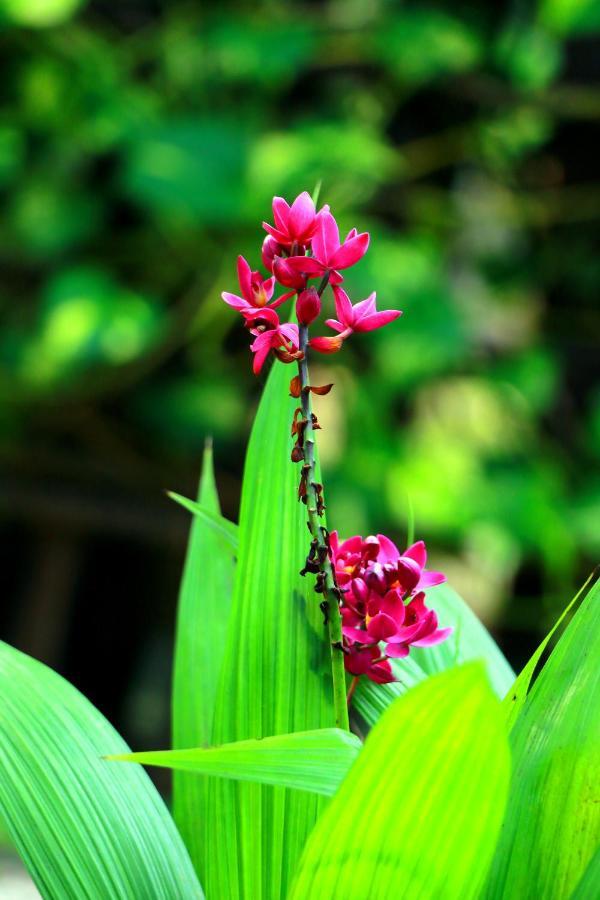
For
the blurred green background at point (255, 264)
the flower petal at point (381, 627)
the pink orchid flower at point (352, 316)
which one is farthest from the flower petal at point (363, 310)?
the blurred green background at point (255, 264)

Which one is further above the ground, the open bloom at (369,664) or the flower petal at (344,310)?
the flower petal at (344,310)

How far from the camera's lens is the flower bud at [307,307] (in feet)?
1.04

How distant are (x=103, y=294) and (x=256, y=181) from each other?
331 millimetres

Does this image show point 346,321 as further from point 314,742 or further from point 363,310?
point 314,742

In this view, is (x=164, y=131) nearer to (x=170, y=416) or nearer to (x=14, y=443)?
(x=170, y=416)

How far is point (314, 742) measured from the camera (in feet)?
0.92

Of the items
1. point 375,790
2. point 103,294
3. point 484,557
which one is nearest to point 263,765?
point 375,790

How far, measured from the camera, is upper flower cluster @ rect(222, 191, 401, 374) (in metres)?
0.32

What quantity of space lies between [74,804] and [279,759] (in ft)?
0.34

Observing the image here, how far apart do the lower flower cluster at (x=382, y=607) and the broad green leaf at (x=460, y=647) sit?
0.09 m

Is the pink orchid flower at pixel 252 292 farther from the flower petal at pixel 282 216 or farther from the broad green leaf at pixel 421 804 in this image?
the broad green leaf at pixel 421 804

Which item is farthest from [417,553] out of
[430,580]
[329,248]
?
[329,248]

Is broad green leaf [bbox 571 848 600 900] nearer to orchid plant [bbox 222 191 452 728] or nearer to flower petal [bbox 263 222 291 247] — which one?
orchid plant [bbox 222 191 452 728]

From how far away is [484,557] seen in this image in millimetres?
2162
